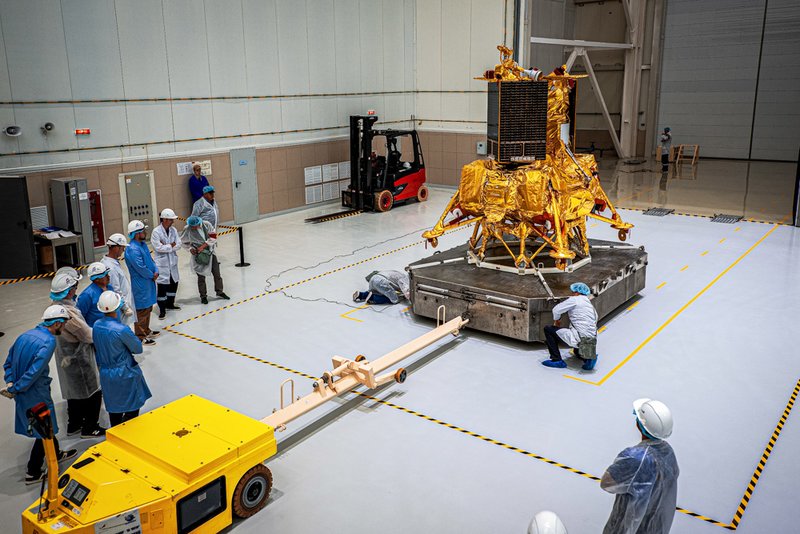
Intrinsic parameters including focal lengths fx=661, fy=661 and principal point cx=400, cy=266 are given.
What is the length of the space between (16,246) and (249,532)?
9506mm

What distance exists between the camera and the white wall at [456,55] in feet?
67.5

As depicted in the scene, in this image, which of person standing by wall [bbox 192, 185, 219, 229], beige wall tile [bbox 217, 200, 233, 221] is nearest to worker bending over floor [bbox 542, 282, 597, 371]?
person standing by wall [bbox 192, 185, 219, 229]

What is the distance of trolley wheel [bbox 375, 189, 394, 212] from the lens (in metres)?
18.5

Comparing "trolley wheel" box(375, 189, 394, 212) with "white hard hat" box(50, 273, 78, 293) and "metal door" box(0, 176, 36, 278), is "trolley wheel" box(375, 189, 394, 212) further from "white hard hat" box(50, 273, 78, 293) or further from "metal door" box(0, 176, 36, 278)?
"white hard hat" box(50, 273, 78, 293)

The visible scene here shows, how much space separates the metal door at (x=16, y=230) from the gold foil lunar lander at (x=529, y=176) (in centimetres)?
756

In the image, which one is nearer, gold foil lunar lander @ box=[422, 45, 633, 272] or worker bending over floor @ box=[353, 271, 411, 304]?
gold foil lunar lander @ box=[422, 45, 633, 272]

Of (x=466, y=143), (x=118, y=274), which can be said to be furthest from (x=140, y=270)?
(x=466, y=143)

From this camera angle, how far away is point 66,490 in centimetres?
485

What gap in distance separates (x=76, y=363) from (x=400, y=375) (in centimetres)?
348

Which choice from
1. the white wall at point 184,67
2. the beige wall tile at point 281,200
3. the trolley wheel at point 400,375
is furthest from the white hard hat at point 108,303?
the beige wall tile at point 281,200

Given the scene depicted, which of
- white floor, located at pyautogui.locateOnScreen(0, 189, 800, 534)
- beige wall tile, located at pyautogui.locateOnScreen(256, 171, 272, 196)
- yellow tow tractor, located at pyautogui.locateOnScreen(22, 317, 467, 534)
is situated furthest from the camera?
beige wall tile, located at pyautogui.locateOnScreen(256, 171, 272, 196)

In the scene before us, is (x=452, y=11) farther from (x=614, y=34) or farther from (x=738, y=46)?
(x=738, y=46)

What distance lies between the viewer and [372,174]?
1872cm

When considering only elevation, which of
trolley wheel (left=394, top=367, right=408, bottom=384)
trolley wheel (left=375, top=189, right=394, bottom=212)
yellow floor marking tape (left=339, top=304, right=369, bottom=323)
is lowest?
yellow floor marking tape (left=339, top=304, right=369, bottom=323)
